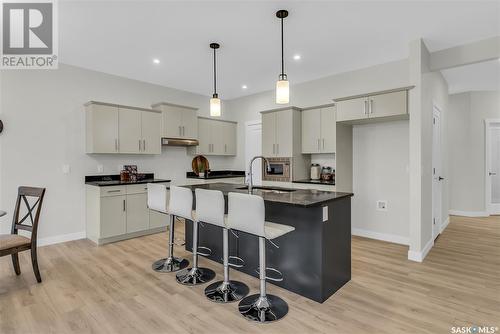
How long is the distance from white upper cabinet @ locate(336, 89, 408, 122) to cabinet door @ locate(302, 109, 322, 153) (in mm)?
606

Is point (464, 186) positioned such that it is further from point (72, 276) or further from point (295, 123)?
point (72, 276)

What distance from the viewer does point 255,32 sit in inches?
128

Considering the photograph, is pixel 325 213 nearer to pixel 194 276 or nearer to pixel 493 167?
pixel 194 276

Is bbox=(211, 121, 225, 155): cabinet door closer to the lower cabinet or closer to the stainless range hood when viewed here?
the stainless range hood

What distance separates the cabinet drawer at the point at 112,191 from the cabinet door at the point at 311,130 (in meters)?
3.16

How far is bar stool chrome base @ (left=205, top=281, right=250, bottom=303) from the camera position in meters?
2.50

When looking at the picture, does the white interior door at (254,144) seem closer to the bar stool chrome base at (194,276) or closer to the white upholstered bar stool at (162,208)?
the white upholstered bar stool at (162,208)

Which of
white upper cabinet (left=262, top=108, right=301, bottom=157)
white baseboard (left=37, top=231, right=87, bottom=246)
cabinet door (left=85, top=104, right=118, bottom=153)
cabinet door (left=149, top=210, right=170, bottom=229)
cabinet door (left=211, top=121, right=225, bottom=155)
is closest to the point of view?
white baseboard (left=37, top=231, right=87, bottom=246)

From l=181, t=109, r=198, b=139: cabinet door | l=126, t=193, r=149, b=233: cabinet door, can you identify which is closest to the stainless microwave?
l=181, t=109, r=198, b=139: cabinet door

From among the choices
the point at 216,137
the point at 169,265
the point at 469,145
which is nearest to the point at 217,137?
the point at 216,137

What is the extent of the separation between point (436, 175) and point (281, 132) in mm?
2624

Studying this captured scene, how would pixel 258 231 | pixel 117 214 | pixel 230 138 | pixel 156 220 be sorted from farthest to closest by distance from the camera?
pixel 230 138 → pixel 156 220 → pixel 117 214 → pixel 258 231

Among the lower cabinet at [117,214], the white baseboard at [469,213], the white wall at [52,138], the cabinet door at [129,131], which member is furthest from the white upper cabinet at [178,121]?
the white baseboard at [469,213]

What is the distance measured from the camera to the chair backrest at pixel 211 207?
2492mm
